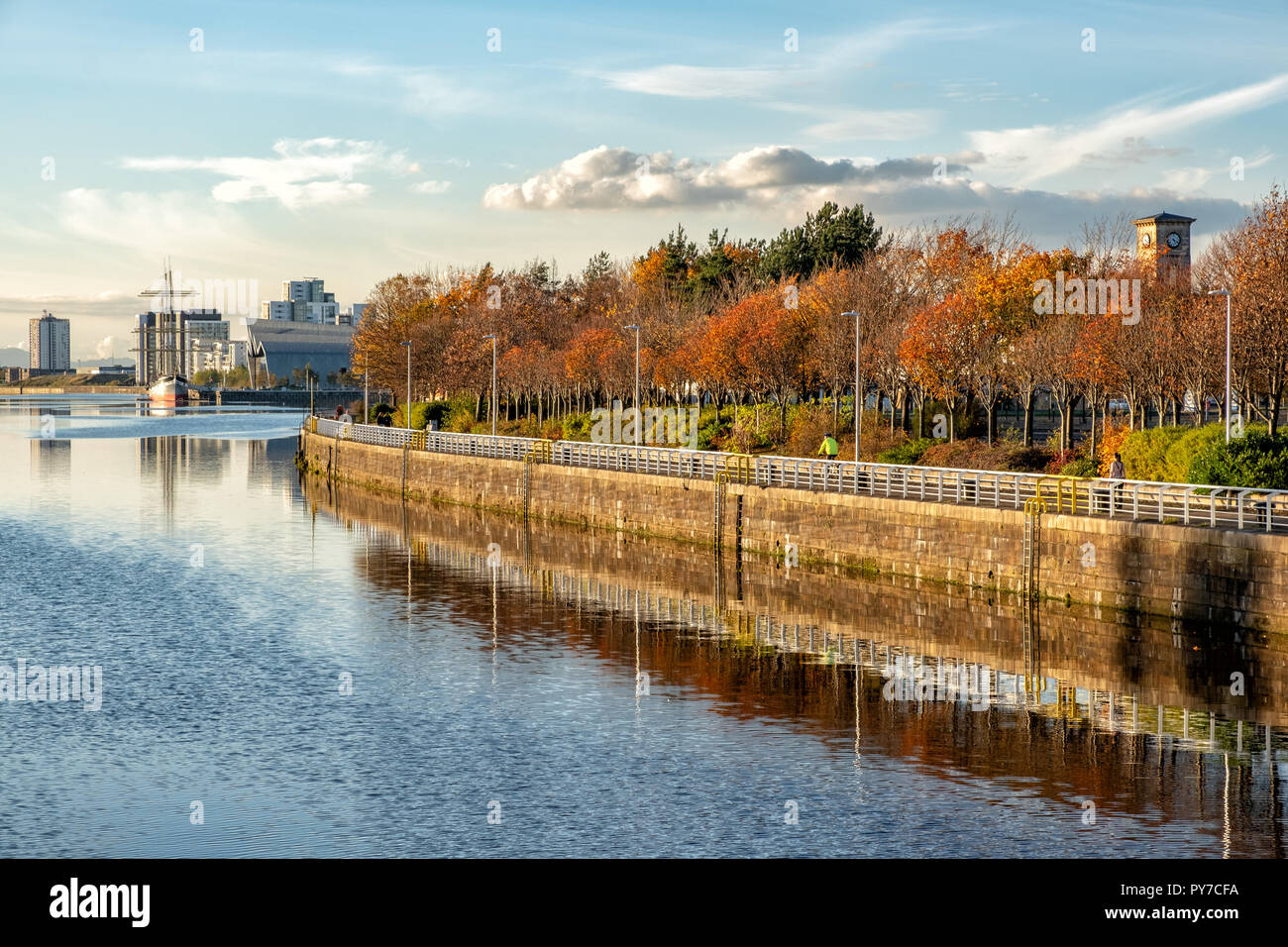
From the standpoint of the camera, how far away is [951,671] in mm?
27797

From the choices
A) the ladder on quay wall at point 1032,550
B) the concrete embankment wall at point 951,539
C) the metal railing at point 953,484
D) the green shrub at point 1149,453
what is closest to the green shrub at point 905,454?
the metal railing at point 953,484

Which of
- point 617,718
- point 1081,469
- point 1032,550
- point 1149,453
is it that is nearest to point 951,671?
point 617,718

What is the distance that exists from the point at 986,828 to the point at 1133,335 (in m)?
37.6

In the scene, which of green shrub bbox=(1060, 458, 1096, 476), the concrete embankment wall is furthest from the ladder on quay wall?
green shrub bbox=(1060, 458, 1096, 476)

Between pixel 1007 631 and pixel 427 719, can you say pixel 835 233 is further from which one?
pixel 427 719

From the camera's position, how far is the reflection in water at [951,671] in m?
20.2

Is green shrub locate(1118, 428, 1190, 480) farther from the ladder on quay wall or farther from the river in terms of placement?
the river

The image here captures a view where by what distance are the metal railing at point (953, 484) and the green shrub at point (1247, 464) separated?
0.33 meters

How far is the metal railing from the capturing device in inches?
1224

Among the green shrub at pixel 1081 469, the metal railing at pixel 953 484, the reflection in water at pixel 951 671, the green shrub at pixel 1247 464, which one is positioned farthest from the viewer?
the green shrub at pixel 1081 469

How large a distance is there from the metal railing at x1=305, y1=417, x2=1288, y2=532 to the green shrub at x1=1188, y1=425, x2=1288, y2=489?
1.07ft

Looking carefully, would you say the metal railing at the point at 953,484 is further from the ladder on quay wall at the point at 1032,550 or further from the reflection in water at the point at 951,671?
the reflection in water at the point at 951,671
